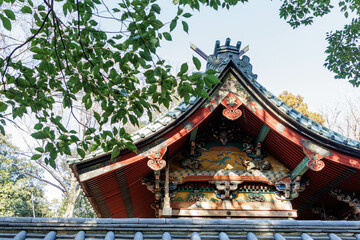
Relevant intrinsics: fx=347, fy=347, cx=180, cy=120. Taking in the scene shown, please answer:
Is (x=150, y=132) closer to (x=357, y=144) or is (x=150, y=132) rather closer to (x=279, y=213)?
(x=279, y=213)

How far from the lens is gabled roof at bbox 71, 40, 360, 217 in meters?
6.21

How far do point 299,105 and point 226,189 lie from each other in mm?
17394

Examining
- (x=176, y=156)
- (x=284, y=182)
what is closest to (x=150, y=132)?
(x=176, y=156)

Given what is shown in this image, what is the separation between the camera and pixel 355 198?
6996 millimetres

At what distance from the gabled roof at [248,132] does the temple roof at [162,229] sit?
101 inches

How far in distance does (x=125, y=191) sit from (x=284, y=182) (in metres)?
3.22

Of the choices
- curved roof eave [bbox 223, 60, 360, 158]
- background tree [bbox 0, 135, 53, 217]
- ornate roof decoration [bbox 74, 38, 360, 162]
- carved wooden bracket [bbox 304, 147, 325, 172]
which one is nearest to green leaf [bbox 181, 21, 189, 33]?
ornate roof decoration [bbox 74, 38, 360, 162]

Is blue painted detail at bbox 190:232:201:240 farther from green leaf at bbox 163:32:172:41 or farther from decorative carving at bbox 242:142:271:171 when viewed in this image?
decorative carving at bbox 242:142:271:171

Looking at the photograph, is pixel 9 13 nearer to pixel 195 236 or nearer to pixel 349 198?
pixel 195 236

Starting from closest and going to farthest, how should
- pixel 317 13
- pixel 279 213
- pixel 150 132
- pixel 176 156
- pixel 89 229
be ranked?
pixel 89 229 < pixel 150 132 < pixel 279 213 < pixel 176 156 < pixel 317 13

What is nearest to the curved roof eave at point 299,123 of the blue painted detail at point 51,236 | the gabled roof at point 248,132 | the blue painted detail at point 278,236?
the gabled roof at point 248,132

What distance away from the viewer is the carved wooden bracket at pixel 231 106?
6.49 meters

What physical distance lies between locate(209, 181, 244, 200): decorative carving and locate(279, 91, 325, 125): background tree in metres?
16.2

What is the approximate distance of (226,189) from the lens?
22.4 ft
